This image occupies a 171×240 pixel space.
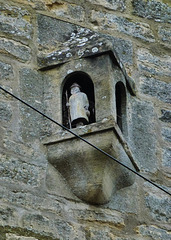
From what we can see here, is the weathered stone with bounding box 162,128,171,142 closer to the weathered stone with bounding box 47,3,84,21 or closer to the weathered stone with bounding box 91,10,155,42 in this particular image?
the weathered stone with bounding box 91,10,155,42

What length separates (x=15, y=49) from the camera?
4.83m

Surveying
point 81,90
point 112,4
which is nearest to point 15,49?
point 81,90

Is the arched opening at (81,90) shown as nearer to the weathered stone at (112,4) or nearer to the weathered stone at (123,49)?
the weathered stone at (123,49)

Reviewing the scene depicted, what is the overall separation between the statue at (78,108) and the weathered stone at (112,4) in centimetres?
81

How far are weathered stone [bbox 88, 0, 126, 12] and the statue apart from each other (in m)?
0.81

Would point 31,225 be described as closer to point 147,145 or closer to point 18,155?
point 18,155

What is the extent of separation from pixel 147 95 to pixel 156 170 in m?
0.48

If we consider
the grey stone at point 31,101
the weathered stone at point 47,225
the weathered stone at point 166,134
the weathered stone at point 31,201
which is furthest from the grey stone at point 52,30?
the weathered stone at point 47,225

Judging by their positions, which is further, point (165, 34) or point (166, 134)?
point (165, 34)

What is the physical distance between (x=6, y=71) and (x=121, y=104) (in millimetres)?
675

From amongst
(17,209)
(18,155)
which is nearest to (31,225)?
(17,209)

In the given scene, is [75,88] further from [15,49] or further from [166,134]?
[166,134]

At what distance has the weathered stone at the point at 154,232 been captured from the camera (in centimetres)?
466

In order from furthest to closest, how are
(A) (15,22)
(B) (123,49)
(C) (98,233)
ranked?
(B) (123,49) → (A) (15,22) → (C) (98,233)
